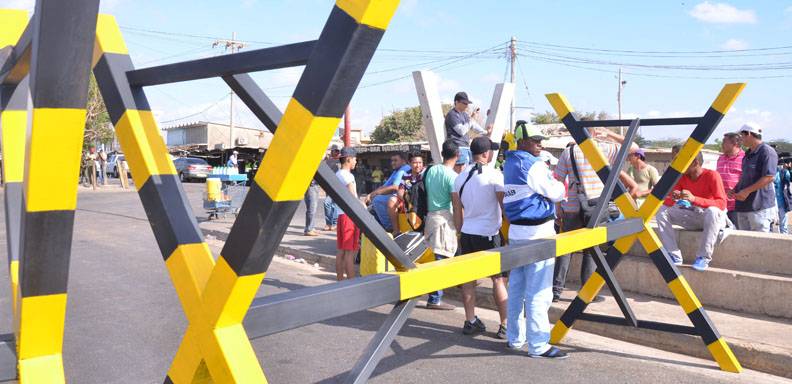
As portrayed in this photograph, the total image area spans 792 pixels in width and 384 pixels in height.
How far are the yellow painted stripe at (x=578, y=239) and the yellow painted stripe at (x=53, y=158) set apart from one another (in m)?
2.69

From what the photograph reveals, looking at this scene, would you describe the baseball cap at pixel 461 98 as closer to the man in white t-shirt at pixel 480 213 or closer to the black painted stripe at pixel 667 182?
the man in white t-shirt at pixel 480 213

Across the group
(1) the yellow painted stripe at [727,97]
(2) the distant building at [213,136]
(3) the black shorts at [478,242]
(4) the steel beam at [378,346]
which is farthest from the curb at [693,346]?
(2) the distant building at [213,136]

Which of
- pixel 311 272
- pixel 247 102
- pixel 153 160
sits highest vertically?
pixel 247 102

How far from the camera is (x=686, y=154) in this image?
4.60 m

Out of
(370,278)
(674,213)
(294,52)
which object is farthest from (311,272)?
(294,52)

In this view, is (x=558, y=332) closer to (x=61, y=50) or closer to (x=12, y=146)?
(x=12, y=146)

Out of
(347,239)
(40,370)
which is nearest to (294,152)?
(40,370)

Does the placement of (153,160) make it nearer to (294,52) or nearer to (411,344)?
(294,52)

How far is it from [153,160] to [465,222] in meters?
4.22

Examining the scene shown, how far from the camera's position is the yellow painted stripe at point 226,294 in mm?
1465

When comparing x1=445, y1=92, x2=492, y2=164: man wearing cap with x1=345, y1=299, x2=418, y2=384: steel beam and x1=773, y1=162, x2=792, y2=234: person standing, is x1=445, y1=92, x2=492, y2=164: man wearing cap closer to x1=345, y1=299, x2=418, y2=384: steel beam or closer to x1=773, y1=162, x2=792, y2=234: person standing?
x1=773, y1=162, x2=792, y2=234: person standing

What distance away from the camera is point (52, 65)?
1254mm

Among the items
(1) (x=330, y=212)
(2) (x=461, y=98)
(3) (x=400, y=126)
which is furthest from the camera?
(3) (x=400, y=126)

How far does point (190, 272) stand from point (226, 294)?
0.21 metres
